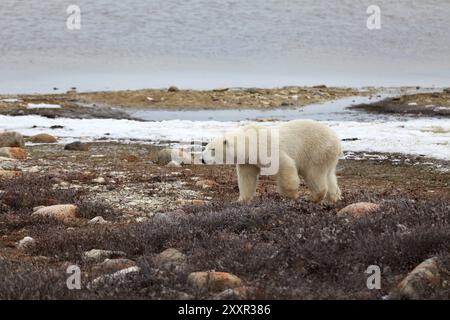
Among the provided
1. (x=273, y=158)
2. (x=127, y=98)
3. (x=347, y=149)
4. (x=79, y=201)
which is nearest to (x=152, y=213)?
(x=79, y=201)

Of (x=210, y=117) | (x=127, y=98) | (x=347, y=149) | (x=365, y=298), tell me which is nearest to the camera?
(x=365, y=298)

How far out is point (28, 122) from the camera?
30.2 meters

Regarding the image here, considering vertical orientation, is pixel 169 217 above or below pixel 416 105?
below

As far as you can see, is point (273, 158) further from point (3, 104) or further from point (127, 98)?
point (127, 98)

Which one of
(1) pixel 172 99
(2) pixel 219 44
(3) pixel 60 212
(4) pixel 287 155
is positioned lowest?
(3) pixel 60 212

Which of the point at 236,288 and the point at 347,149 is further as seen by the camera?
the point at 347,149

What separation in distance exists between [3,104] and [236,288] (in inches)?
1298

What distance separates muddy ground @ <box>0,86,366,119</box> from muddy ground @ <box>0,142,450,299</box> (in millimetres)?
23782

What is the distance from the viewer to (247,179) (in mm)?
11211

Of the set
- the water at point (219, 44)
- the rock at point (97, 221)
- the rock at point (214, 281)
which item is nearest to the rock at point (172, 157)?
the rock at point (97, 221)

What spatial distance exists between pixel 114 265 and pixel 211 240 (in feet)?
3.75

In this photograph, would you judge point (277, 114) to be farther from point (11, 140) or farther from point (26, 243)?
point (26, 243)

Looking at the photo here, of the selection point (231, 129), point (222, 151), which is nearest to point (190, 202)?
point (222, 151)

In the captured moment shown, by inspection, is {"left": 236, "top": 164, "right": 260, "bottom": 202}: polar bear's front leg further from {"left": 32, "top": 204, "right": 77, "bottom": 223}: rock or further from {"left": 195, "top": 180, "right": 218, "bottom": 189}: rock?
{"left": 32, "top": 204, "right": 77, "bottom": 223}: rock
